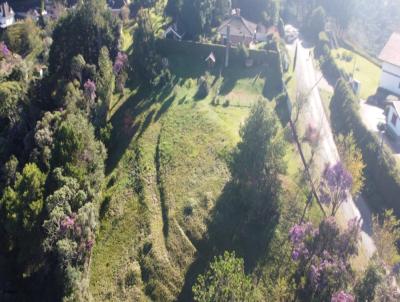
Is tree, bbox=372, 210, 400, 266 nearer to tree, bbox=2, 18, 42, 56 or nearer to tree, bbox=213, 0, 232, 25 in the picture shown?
tree, bbox=213, 0, 232, 25

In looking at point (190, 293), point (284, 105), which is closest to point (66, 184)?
point (190, 293)

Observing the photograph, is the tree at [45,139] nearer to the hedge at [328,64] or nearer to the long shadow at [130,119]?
the long shadow at [130,119]

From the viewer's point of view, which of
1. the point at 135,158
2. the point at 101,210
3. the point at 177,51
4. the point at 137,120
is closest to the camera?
the point at 101,210

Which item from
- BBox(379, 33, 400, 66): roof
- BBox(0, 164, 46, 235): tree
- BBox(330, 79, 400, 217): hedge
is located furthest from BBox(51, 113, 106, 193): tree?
BBox(379, 33, 400, 66): roof

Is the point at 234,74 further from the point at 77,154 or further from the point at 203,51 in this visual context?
the point at 77,154

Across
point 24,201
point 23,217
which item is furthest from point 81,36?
point 23,217

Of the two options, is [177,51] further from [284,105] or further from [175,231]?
[175,231]
